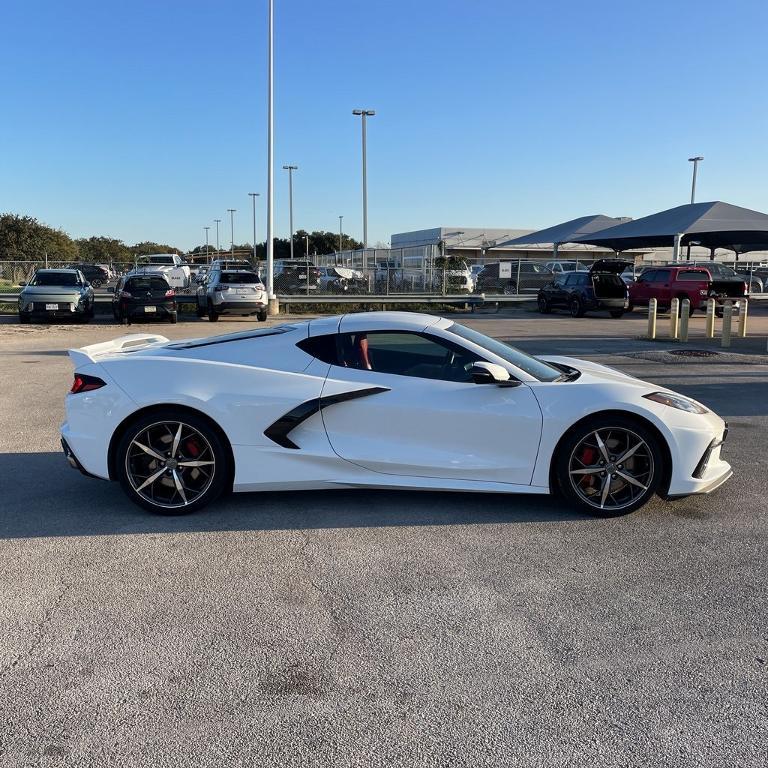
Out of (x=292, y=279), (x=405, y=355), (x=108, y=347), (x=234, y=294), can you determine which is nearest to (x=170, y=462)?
(x=108, y=347)

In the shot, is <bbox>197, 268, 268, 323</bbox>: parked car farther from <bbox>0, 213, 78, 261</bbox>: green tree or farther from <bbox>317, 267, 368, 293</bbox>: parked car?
<bbox>0, 213, 78, 261</bbox>: green tree

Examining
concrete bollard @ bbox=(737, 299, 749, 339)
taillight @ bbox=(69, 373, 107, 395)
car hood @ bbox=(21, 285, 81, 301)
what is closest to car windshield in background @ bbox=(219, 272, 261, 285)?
car hood @ bbox=(21, 285, 81, 301)

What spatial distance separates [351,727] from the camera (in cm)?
276

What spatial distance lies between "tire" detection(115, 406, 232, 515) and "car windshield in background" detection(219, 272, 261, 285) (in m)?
18.1

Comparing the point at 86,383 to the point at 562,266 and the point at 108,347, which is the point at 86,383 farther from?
the point at 562,266

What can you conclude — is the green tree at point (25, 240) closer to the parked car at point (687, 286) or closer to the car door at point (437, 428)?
the parked car at point (687, 286)

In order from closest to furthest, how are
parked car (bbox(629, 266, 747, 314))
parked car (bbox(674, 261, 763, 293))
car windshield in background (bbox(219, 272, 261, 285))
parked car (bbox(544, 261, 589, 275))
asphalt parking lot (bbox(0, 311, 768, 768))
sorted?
asphalt parking lot (bbox(0, 311, 768, 768)) < car windshield in background (bbox(219, 272, 261, 285)) < parked car (bbox(629, 266, 747, 314)) < parked car (bbox(674, 261, 763, 293)) < parked car (bbox(544, 261, 589, 275))

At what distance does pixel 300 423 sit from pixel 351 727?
242cm

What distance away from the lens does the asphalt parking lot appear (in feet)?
8.86

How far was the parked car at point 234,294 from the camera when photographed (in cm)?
2223

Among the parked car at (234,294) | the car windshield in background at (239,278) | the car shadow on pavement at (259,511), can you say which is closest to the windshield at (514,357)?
the car shadow on pavement at (259,511)

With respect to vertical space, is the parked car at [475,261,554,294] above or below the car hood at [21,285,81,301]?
above

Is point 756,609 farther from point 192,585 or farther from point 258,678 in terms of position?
point 192,585

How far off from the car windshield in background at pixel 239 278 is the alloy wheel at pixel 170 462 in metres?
18.1
